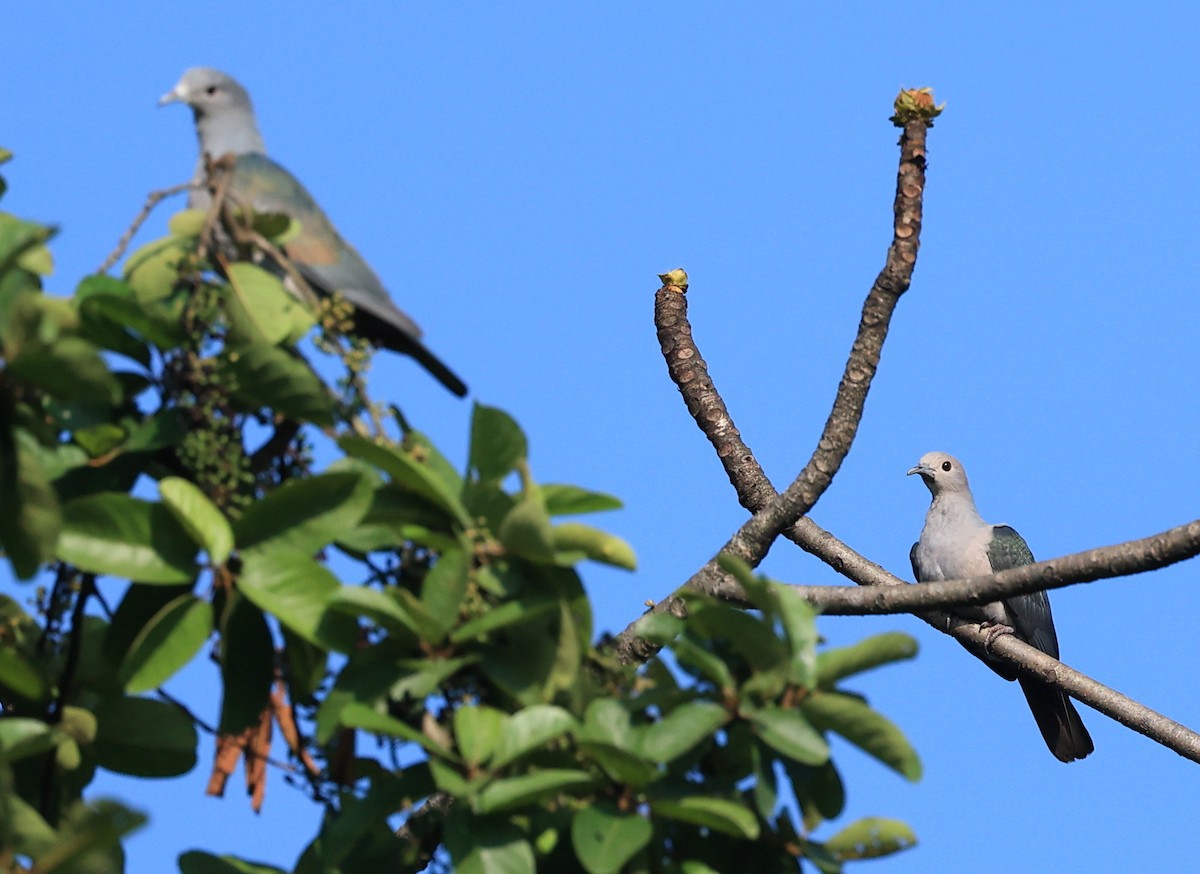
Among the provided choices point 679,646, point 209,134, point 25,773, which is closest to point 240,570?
point 25,773

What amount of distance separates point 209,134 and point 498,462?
9.53ft

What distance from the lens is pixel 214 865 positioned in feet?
9.00

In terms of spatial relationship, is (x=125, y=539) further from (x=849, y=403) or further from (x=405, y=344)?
(x=849, y=403)

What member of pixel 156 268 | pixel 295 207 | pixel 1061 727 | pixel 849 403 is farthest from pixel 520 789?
pixel 1061 727

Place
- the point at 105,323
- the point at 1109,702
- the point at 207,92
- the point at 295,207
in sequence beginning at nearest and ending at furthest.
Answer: the point at 105,323 → the point at 295,207 → the point at 207,92 → the point at 1109,702

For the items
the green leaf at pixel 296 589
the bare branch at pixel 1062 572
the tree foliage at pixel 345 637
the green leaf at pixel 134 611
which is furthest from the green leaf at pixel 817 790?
the bare branch at pixel 1062 572

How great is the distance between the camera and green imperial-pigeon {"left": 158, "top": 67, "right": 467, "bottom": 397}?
3.78 meters

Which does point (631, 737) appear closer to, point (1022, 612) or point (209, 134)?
point (209, 134)

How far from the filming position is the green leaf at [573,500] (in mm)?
2590

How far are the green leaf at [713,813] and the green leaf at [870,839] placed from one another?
20 centimetres

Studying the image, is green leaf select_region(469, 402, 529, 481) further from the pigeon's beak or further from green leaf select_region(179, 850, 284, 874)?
the pigeon's beak

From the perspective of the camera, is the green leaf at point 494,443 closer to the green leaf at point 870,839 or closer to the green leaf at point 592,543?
the green leaf at point 592,543

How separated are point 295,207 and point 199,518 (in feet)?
6.53

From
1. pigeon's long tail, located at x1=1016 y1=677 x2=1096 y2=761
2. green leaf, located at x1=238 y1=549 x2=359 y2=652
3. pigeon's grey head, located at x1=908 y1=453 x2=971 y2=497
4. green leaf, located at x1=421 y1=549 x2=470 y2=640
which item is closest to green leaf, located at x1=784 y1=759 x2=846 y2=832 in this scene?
green leaf, located at x1=421 y1=549 x2=470 y2=640
